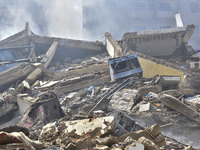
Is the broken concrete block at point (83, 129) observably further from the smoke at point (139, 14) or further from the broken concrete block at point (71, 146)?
the smoke at point (139, 14)

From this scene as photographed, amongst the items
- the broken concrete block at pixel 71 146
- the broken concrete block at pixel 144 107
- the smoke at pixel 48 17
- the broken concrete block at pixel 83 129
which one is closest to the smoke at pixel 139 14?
the smoke at pixel 48 17

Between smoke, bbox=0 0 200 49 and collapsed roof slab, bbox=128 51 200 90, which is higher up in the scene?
smoke, bbox=0 0 200 49

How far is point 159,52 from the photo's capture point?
16.6m

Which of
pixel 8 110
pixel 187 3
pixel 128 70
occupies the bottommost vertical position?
pixel 8 110

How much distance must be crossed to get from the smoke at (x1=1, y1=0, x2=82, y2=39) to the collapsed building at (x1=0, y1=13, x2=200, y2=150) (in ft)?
65.8

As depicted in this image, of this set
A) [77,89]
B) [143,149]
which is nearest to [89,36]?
[77,89]

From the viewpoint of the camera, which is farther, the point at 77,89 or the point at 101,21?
the point at 101,21

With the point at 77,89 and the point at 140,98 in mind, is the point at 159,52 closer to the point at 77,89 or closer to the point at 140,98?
the point at 77,89

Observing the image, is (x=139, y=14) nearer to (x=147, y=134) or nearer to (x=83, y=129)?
(x=83, y=129)

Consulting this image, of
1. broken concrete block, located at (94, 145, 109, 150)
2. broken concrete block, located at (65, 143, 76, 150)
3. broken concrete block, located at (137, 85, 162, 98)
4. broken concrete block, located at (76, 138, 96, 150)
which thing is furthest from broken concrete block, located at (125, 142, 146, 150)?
broken concrete block, located at (137, 85, 162, 98)

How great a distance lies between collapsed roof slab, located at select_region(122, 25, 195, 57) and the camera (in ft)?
52.8

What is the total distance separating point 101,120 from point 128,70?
669cm

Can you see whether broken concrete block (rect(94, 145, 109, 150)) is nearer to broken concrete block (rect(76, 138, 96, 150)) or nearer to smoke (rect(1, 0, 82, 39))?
broken concrete block (rect(76, 138, 96, 150))

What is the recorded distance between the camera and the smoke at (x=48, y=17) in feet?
128
